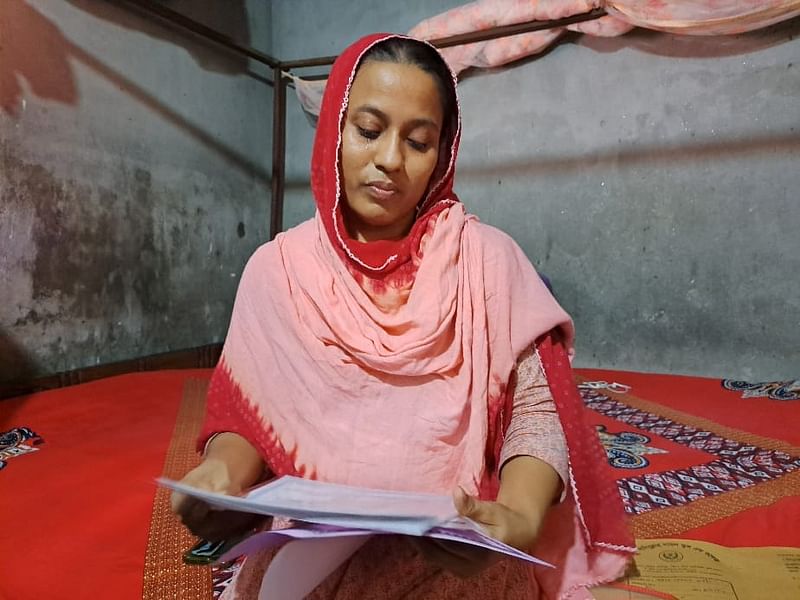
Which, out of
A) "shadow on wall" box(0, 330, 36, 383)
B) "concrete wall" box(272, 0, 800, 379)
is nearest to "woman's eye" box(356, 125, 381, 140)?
"shadow on wall" box(0, 330, 36, 383)

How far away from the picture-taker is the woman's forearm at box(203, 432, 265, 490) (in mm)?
842

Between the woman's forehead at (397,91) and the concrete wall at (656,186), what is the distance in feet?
8.45

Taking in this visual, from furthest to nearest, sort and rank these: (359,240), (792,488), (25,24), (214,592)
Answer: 1. (25,24)
2. (792,488)
3. (214,592)
4. (359,240)

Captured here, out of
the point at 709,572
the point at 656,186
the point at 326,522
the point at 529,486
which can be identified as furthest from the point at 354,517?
the point at 656,186

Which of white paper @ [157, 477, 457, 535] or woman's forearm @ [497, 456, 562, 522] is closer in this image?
white paper @ [157, 477, 457, 535]

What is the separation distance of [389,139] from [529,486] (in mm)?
546

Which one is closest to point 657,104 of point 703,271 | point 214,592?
point 703,271

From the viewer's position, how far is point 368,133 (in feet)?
3.08

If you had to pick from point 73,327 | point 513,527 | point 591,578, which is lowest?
point 73,327

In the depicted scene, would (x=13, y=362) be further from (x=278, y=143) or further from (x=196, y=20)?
(x=196, y=20)

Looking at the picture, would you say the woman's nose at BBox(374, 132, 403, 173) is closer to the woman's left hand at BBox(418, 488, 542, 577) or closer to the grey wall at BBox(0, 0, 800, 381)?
the woman's left hand at BBox(418, 488, 542, 577)

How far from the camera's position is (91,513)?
4.47ft

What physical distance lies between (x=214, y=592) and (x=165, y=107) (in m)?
2.77

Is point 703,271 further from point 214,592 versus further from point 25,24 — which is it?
point 25,24
